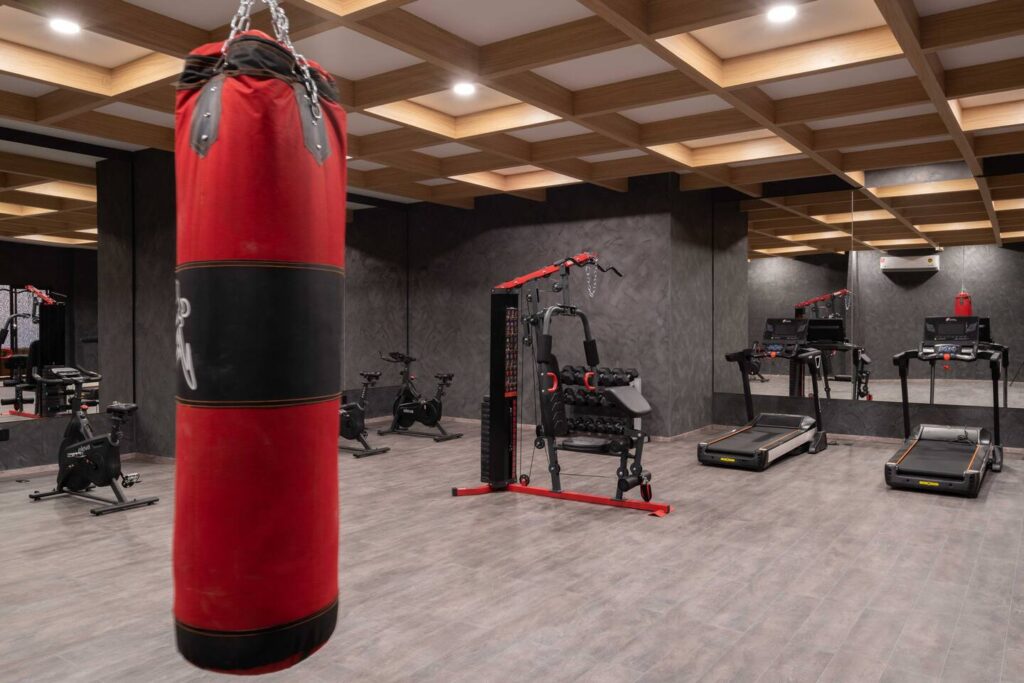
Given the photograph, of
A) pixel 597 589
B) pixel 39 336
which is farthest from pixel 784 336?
pixel 39 336

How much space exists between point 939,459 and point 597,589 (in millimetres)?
4042

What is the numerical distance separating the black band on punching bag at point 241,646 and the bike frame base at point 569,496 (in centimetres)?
381

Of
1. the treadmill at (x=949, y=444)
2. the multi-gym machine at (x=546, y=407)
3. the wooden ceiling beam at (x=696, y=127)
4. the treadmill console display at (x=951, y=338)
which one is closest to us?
the multi-gym machine at (x=546, y=407)

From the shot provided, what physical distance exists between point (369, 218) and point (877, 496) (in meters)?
7.52

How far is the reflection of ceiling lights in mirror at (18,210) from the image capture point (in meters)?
9.20

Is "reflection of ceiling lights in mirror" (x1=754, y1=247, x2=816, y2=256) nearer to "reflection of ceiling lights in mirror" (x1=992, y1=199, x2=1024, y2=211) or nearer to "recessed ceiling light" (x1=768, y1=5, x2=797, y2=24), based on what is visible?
"reflection of ceiling lights in mirror" (x1=992, y1=199, x2=1024, y2=211)

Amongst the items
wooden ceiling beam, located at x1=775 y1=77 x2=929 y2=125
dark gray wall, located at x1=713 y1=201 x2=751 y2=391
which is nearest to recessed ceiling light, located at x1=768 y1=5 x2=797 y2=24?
wooden ceiling beam, located at x1=775 y1=77 x2=929 y2=125

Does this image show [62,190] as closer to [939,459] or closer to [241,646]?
[241,646]

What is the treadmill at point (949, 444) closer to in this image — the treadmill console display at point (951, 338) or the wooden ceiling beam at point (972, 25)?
the treadmill console display at point (951, 338)

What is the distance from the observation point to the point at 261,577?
1.55 meters

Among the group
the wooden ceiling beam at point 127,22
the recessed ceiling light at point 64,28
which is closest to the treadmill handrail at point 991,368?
the wooden ceiling beam at point 127,22

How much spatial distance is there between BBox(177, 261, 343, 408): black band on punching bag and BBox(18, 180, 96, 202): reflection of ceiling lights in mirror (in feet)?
25.1

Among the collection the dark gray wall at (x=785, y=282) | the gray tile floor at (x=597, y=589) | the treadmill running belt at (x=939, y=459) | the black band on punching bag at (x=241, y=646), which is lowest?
the gray tile floor at (x=597, y=589)

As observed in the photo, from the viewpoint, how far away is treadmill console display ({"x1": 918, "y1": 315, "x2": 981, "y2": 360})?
688 centimetres
